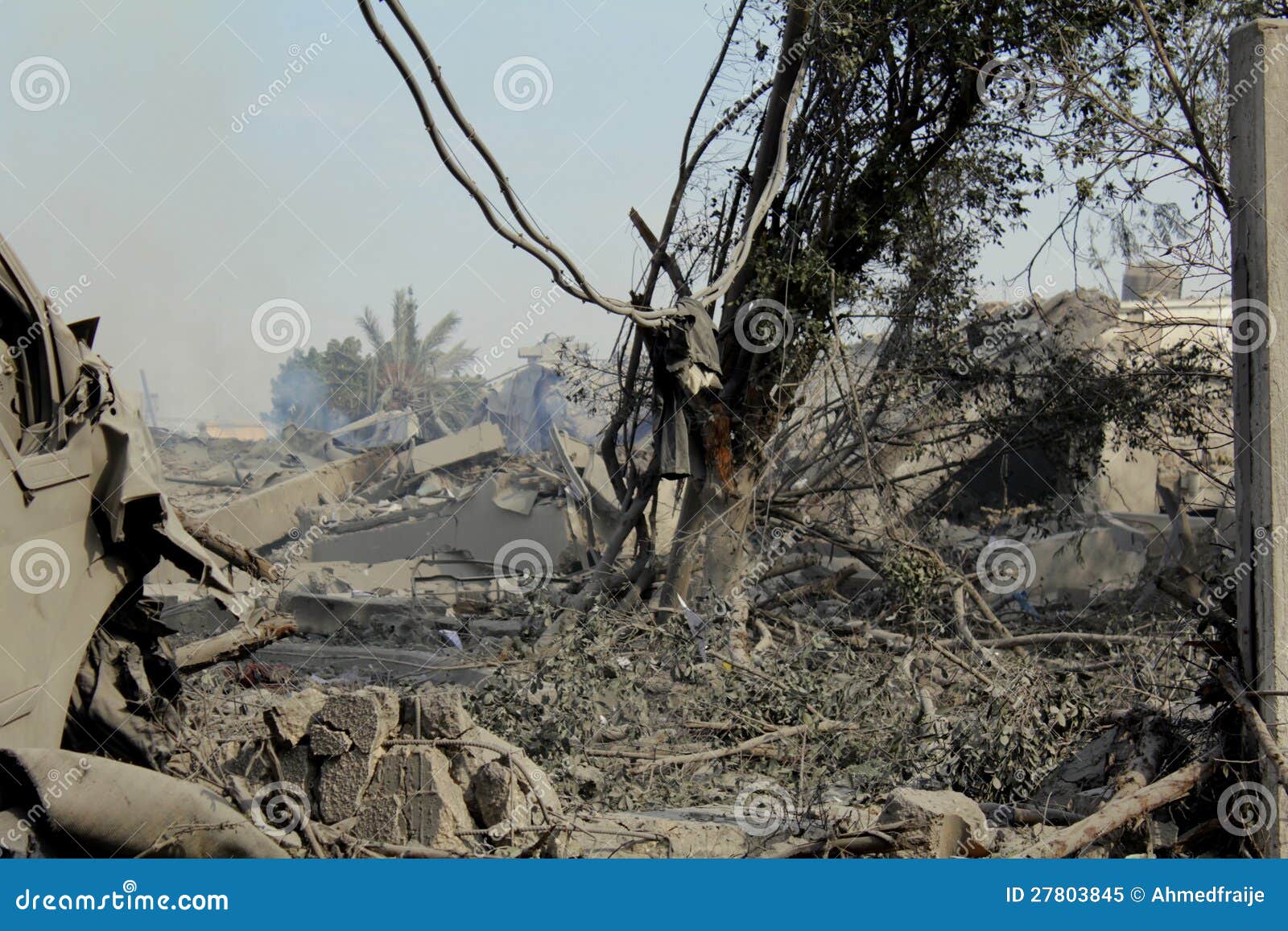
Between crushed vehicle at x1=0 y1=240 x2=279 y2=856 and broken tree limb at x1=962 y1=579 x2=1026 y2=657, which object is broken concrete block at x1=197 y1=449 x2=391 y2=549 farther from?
crushed vehicle at x1=0 y1=240 x2=279 y2=856

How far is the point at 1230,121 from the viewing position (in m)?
4.80

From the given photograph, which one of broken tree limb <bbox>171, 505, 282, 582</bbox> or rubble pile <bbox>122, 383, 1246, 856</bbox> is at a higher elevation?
broken tree limb <bbox>171, 505, 282, 582</bbox>

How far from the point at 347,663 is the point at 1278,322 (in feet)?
24.7

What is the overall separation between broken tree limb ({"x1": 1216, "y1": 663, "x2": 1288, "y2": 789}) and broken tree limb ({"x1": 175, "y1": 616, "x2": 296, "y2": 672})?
4620 millimetres

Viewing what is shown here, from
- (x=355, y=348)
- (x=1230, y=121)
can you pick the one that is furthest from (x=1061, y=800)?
(x=355, y=348)

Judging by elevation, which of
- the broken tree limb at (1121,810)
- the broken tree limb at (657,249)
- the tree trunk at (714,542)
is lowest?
the broken tree limb at (1121,810)

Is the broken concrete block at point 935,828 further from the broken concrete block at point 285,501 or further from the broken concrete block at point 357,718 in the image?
the broken concrete block at point 285,501

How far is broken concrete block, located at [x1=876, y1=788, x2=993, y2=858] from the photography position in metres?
4.24

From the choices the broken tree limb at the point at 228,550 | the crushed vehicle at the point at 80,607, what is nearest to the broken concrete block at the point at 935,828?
the crushed vehicle at the point at 80,607

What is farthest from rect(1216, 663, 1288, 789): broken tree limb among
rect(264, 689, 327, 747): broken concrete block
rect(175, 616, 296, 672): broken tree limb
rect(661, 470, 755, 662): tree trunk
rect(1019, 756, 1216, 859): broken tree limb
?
rect(661, 470, 755, 662): tree trunk

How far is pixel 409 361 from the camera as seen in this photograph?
26.0 metres

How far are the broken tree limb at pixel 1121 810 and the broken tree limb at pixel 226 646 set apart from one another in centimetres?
392

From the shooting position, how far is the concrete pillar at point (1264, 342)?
4.62 meters

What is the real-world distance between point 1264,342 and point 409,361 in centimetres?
2284
